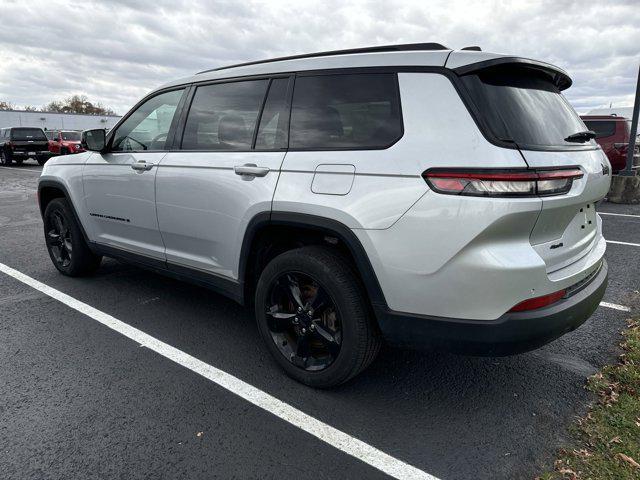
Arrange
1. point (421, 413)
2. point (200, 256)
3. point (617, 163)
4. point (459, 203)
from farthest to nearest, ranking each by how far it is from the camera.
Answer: point (617, 163) → point (200, 256) → point (421, 413) → point (459, 203)

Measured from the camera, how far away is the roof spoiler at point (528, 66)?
7.60ft

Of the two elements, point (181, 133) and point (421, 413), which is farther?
point (181, 133)

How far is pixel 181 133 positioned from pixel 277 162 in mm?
1125

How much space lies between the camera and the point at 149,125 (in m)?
3.94

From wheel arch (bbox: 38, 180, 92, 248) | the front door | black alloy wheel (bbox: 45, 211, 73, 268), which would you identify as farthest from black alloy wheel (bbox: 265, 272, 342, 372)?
black alloy wheel (bbox: 45, 211, 73, 268)

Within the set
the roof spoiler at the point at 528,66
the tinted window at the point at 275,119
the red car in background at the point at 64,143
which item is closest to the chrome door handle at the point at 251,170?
the tinted window at the point at 275,119

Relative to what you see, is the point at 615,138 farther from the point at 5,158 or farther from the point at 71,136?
the point at 5,158

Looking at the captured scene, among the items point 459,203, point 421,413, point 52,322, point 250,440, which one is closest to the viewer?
point 459,203

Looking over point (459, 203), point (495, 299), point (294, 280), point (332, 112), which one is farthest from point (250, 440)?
point (332, 112)

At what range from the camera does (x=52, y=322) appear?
3.84 metres

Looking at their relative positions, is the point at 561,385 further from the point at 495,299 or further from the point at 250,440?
the point at 250,440

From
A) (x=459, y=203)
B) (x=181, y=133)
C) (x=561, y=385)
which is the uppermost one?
(x=181, y=133)

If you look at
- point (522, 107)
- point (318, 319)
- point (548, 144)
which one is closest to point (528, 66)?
point (522, 107)

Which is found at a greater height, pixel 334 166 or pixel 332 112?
pixel 332 112
